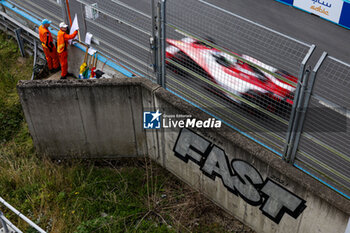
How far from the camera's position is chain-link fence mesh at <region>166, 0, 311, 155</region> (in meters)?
6.75

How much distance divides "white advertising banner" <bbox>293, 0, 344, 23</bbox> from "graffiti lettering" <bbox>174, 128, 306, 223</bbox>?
28.7ft

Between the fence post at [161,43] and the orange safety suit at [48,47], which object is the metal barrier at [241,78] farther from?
the orange safety suit at [48,47]

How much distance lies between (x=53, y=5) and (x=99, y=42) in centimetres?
177

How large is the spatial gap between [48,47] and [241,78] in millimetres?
5401

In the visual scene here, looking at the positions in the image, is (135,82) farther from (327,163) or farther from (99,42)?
(327,163)

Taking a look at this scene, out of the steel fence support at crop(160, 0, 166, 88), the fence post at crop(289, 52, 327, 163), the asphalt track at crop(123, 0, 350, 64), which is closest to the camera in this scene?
the fence post at crop(289, 52, 327, 163)

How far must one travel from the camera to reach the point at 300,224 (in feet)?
22.8

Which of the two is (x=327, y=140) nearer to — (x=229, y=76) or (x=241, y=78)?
(x=241, y=78)

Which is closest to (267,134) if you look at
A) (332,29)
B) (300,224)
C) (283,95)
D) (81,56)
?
A: (283,95)

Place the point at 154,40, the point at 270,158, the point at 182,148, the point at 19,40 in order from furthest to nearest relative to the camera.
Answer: the point at 19,40 → the point at 182,148 → the point at 154,40 → the point at 270,158

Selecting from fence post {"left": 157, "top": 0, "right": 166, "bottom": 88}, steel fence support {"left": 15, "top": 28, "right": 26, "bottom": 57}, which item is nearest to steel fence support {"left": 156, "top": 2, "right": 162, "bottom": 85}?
fence post {"left": 157, "top": 0, "right": 166, "bottom": 88}

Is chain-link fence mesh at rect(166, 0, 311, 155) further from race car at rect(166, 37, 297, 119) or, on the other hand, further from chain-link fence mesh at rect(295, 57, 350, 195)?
chain-link fence mesh at rect(295, 57, 350, 195)

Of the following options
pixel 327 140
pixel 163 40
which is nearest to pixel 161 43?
pixel 163 40

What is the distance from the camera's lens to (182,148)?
8367 mm
